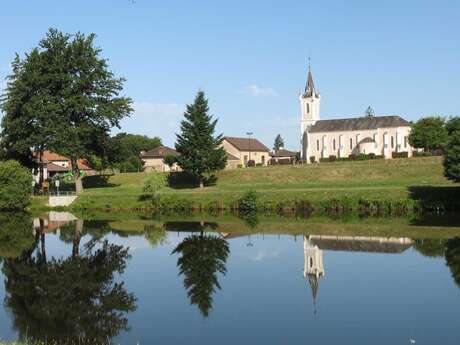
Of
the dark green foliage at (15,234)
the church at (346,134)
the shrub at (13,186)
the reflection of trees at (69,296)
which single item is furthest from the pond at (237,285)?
the church at (346,134)

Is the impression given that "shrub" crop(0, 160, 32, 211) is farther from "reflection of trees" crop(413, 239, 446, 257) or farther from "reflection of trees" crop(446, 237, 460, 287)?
"reflection of trees" crop(446, 237, 460, 287)

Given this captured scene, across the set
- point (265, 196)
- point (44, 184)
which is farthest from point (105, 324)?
point (44, 184)

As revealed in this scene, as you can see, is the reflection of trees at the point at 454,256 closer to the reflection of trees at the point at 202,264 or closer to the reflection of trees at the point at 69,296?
the reflection of trees at the point at 202,264

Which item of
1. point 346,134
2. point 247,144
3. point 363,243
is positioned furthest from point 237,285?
point 247,144

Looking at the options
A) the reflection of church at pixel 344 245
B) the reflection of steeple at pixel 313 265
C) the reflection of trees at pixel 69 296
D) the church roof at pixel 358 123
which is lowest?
the reflection of trees at pixel 69 296

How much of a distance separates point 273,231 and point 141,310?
19.3 meters

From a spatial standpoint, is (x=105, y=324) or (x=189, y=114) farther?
(x=189, y=114)

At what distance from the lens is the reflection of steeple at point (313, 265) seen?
20239 mm

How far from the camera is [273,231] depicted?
117 feet

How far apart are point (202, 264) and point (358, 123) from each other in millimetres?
69449

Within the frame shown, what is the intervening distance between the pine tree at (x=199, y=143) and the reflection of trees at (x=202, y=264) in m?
24.5

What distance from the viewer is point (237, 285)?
2053 cm

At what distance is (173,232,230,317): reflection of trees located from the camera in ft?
62.2

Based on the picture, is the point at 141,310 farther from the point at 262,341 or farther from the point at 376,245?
the point at 376,245
